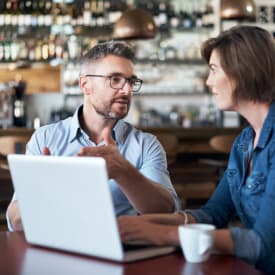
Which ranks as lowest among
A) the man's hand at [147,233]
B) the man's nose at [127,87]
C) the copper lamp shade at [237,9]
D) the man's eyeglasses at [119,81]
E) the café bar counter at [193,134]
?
the café bar counter at [193,134]

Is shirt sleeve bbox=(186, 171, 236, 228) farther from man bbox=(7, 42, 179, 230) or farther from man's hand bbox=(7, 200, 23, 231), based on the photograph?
man's hand bbox=(7, 200, 23, 231)

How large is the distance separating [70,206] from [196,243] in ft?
0.85

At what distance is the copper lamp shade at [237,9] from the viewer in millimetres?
5441

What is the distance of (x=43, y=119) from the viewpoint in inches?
275

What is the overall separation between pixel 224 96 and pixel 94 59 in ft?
2.08

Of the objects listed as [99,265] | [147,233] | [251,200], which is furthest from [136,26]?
[99,265]

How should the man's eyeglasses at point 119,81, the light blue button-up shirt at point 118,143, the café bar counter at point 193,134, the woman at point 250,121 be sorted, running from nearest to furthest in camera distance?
the woman at point 250,121 < the light blue button-up shirt at point 118,143 < the man's eyeglasses at point 119,81 < the café bar counter at point 193,134

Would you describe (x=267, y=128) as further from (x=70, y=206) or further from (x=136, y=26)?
(x=136, y=26)

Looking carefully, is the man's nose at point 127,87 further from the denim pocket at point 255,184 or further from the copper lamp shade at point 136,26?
the copper lamp shade at point 136,26

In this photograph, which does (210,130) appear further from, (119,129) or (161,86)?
(119,129)

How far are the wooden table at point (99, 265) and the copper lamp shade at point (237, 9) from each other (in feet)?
14.4

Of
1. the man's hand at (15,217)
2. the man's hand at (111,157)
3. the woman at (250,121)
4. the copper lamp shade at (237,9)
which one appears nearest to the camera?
the man's hand at (111,157)

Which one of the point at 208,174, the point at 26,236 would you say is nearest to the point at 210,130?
the point at 208,174

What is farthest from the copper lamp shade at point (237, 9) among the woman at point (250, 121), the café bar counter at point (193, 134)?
the woman at point (250, 121)
